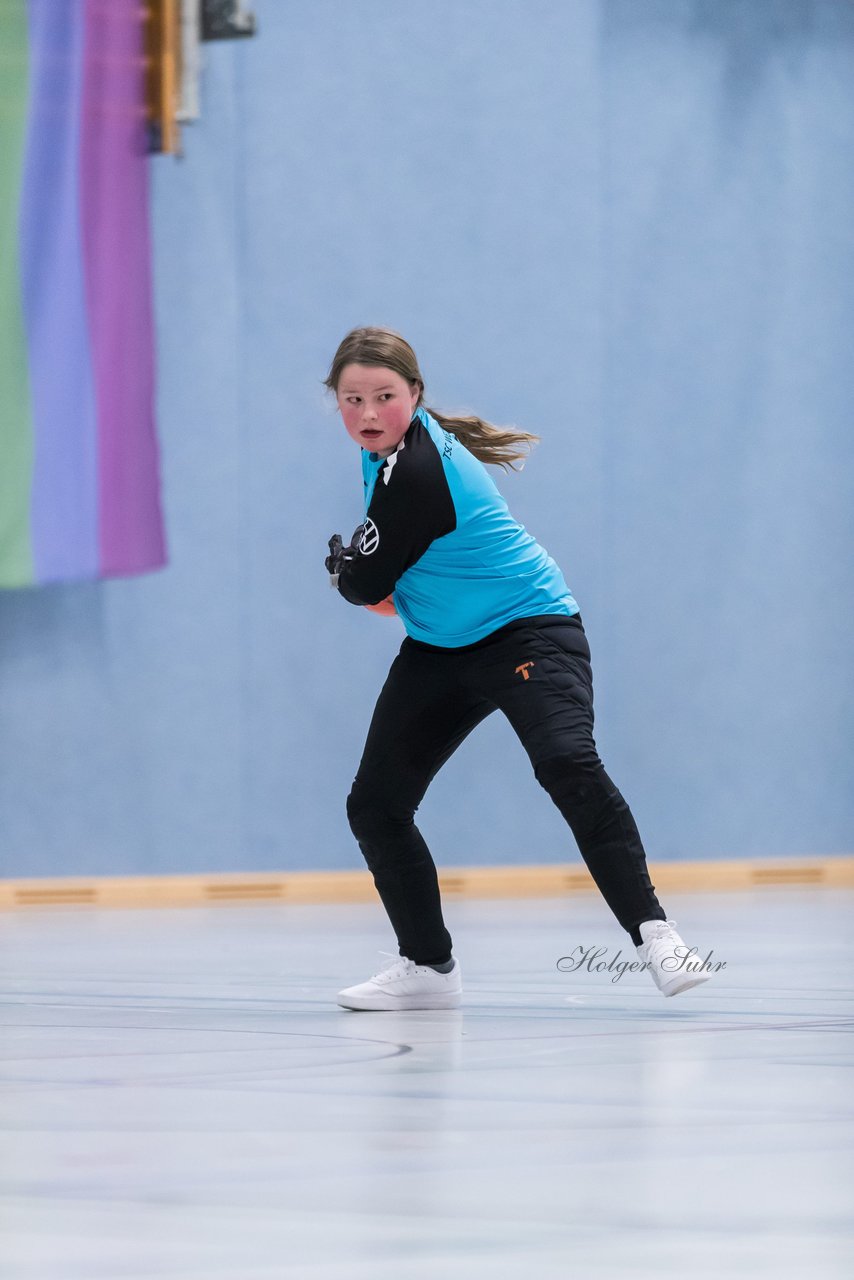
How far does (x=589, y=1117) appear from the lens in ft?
7.28

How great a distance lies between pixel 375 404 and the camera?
3.21 meters

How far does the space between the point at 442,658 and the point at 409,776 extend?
22 cm

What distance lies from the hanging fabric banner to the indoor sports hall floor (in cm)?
244

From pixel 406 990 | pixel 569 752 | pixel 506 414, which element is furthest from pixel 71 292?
pixel 569 752

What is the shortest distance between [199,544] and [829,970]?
3230 millimetres

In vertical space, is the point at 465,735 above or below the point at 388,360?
below

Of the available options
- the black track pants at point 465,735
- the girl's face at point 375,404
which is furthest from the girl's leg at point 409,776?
the girl's face at point 375,404

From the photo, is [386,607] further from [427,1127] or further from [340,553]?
[427,1127]

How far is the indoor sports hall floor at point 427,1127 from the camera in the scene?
1600 mm

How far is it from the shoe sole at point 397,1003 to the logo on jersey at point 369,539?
81cm

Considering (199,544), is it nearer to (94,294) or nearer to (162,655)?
(162,655)

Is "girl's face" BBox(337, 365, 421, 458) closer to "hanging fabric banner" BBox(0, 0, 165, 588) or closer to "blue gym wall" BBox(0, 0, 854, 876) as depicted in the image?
"hanging fabric banner" BBox(0, 0, 165, 588)

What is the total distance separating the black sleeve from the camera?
10.5ft

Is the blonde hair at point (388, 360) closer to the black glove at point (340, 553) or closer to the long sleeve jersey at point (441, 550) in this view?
the long sleeve jersey at point (441, 550)
